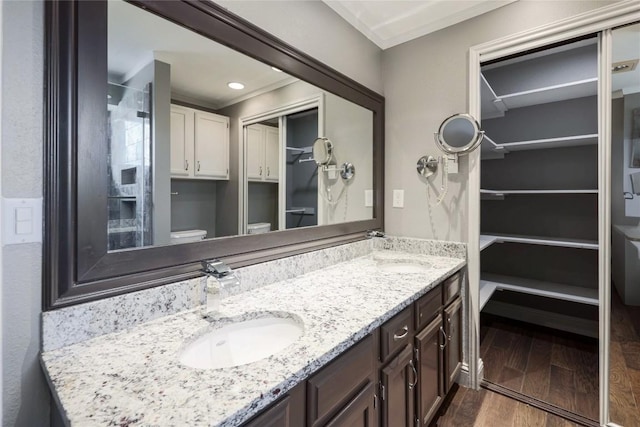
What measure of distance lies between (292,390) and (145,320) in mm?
564

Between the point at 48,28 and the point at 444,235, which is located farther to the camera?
the point at 444,235

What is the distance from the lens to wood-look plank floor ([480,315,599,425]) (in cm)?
183

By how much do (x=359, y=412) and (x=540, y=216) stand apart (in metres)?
2.68

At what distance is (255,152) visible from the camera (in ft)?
4.88

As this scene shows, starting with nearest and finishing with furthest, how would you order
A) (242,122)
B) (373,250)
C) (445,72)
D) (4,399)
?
(4,399) < (242,122) < (445,72) < (373,250)

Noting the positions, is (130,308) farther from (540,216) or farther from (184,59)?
(540,216)

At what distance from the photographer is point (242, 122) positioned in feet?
4.63

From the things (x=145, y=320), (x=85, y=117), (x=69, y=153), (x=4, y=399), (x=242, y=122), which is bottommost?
Result: (x=4, y=399)

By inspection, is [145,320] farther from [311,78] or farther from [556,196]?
[556,196]

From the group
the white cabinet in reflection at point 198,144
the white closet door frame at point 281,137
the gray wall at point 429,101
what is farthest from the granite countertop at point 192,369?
the gray wall at point 429,101

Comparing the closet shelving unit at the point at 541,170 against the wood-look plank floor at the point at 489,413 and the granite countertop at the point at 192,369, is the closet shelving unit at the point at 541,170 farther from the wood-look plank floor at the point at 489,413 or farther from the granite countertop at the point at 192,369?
the granite countertop at the point at 192,369

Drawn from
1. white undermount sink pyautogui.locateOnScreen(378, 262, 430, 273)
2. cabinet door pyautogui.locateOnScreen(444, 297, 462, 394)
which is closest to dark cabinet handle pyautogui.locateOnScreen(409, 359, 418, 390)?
cabinet door pyautogui.locateOnScreen(444, 297, 462, 394)

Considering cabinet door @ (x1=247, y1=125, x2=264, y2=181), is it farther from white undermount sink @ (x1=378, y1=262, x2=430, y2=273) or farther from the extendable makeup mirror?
the extendable makeup mirror

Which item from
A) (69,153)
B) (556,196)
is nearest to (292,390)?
(69,153)
